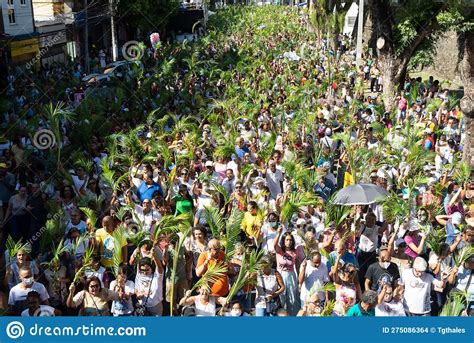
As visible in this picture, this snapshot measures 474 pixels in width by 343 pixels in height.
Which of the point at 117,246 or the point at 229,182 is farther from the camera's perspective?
the point at 229,182

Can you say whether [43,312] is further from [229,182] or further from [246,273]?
[229,182]

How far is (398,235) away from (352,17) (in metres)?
44.1

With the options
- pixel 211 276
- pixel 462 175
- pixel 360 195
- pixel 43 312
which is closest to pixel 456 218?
pixel 360 195

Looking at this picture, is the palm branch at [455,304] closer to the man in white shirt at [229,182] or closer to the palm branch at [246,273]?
the palm branch at [246,273]

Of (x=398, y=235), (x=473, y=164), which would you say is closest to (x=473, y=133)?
(x=473, y=164)

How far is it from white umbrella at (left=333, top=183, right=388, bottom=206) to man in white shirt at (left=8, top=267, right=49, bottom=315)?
3.80 meters

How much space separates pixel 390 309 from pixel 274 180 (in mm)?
4334

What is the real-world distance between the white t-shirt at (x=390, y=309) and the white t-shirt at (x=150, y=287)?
89.5 inches

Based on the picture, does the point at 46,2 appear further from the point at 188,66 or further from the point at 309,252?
the point at 309,252

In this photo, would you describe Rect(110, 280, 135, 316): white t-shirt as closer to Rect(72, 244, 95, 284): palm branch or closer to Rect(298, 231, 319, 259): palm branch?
Rect(72, 244, 95, 284): palm branch

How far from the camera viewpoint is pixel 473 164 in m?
13.1

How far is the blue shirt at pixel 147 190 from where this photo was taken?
9266 millimetres

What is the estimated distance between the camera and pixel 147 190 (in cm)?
938

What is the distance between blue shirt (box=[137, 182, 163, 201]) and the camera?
927 cm
